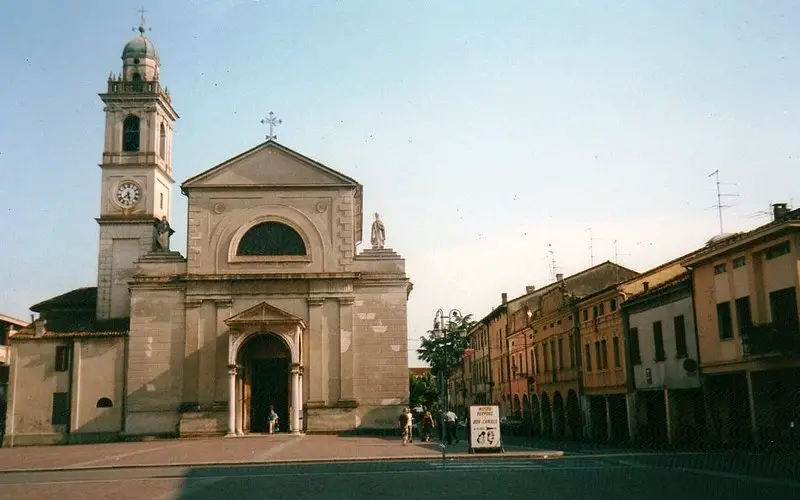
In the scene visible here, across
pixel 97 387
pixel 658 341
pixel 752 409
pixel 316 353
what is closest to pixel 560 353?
pixel 658 341

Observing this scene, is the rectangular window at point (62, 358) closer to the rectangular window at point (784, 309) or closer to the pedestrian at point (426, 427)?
the pedestrian at point (426, 427)

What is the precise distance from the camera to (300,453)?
2869 centimetres

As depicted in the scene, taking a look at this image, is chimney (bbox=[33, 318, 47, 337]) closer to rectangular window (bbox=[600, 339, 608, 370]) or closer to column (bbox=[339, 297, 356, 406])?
column (bbox=[339, 297, 356, 406])

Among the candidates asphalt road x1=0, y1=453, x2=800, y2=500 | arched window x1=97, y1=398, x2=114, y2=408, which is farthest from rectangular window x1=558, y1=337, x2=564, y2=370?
arched window x1=97, y1=398, x2=114, y2=408

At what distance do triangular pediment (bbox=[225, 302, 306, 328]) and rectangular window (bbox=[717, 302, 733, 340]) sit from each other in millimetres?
21442

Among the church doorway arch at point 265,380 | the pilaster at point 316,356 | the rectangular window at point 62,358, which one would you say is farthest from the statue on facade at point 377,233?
the rectangular window at point 62,358

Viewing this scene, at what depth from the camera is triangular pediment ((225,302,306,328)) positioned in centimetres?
4241

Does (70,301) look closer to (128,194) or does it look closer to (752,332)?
(128,194)

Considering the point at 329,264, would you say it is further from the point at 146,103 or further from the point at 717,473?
the point at 717,473

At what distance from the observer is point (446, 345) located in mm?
38594

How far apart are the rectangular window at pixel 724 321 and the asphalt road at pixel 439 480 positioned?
6.00 m

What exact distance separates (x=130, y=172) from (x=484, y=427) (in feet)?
108

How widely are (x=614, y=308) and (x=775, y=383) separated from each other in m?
11.7

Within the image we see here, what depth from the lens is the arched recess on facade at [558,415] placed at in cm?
4884
